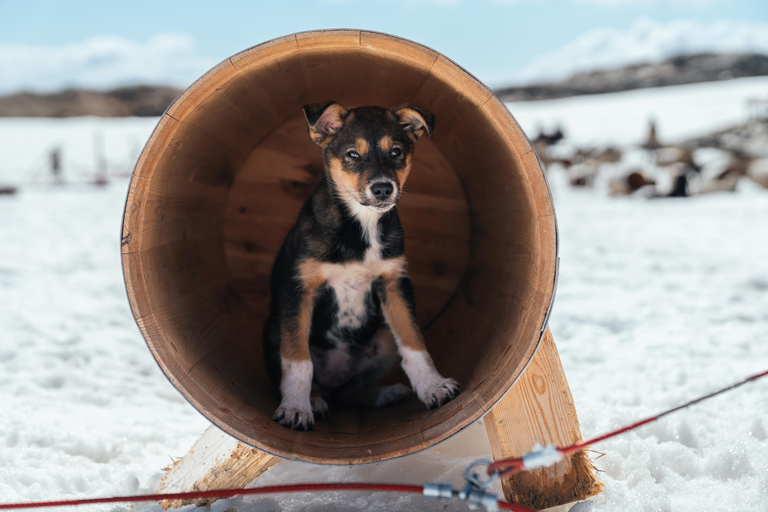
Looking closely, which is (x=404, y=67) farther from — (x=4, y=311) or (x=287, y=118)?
(x=4, y=311)

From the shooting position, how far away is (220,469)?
288 cm

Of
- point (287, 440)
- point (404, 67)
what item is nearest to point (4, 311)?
point (287, 440)

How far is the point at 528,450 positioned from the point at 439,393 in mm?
543

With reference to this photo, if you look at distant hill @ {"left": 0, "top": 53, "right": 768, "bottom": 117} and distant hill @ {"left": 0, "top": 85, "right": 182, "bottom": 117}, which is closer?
distant hill @ {"left": 0, "top": 53, "right": 768, "bottom": 117}

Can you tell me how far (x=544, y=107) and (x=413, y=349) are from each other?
40.1 m

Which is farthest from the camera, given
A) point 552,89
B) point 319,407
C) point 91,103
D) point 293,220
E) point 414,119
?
point 552,89

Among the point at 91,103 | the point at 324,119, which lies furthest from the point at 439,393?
the point at 91,103

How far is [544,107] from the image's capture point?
40.0m

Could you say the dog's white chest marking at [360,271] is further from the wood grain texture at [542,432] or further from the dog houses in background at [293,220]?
the wood grain texture at [542,432]

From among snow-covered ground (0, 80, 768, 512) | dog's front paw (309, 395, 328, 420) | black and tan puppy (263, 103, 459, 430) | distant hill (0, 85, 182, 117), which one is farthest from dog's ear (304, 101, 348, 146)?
distant hill (0, 85, 182, 117)

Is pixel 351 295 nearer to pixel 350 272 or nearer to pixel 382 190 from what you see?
pixel 350 272

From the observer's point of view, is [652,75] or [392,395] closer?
[392,395]

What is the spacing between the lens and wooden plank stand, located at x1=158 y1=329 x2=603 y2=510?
286cm

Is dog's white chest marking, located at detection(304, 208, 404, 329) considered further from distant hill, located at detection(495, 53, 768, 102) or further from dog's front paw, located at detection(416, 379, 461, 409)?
distant hill, located at detection(495, 53, 768, 102)
